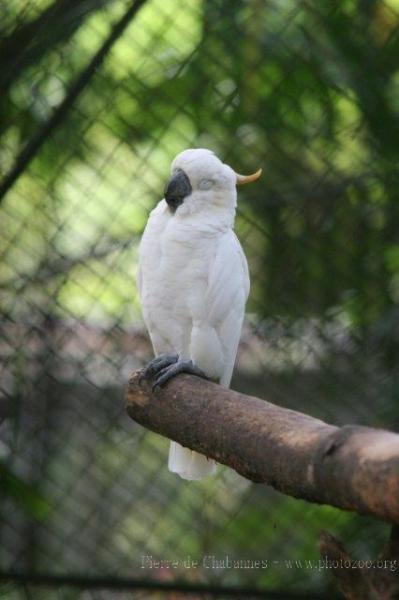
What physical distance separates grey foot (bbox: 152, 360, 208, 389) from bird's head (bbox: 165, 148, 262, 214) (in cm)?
20

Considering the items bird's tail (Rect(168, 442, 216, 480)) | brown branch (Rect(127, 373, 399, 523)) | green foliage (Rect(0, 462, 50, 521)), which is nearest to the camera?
brown branch (Rect(127, 373, 399, 523))

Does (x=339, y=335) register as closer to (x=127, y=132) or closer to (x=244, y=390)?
(x=244, y=390)

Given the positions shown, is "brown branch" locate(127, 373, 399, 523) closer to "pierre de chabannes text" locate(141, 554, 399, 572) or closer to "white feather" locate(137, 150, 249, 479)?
"white feather" locate(137, 150, 249, 479)

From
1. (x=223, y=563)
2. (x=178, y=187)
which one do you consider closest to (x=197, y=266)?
(x=178, y=187)

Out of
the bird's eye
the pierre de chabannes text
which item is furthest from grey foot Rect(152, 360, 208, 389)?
the pierre de chabannes text

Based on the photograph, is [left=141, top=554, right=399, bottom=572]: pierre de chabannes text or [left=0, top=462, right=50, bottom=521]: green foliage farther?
[left=141, top=554, right=399, bottom=572]: pierre de chabannes text

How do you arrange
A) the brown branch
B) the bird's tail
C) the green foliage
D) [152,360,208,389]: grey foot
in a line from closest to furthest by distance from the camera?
the brown branch < [152,360,208,389]: grey foot < the bird's tail < the green foliage

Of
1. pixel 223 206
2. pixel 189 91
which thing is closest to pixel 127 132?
pixel 189 91

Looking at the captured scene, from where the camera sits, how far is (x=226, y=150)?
168 centimetres

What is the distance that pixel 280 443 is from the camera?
870mm

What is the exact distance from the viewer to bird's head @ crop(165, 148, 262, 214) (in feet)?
4.15

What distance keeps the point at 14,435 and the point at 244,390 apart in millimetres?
413

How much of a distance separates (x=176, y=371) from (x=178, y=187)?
0.80 ft

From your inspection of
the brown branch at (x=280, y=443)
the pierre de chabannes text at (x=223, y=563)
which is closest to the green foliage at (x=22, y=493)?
the pierre de chabannes text at (x=223, y=563)
